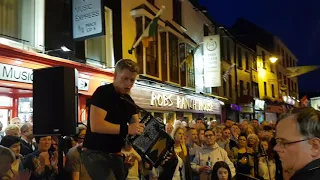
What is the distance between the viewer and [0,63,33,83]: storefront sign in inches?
299

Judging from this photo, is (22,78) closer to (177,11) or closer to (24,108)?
(24,108)

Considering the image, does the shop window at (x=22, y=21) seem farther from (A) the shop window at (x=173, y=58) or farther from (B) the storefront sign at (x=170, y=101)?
(A) the shop window at (x=173, y=58)

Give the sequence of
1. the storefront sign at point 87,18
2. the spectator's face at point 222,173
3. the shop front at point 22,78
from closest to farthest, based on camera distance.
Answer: the spectator's face at point 222,173 < the shop front at point 22,78 < the storefront sign at point 87,18

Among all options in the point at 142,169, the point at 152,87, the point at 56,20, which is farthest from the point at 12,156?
the point at 152,87

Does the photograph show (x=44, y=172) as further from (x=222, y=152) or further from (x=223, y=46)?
(x=223, y=46)

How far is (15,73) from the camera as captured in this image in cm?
789

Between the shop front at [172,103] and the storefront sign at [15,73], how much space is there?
5.60 metres

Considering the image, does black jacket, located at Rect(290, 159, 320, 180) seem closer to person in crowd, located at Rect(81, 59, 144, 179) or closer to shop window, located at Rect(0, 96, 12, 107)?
person in crowd, located at Rect(81, 59, 144, 179)

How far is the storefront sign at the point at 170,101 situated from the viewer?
14.2m

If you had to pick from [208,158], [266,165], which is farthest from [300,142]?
[266,165]

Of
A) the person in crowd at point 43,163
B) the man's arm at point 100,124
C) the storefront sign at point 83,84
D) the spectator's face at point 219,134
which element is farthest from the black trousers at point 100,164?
the storefront sign at point 83,84

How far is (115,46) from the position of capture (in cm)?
1234

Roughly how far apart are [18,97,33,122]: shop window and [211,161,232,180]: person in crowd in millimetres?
5092

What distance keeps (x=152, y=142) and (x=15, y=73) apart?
5.34 m
